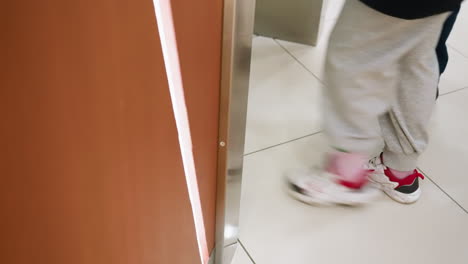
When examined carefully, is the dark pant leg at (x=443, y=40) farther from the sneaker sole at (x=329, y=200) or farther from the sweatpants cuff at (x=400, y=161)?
the sneaker sole at (x=329, y=200)

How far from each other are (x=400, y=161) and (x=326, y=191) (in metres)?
0.16

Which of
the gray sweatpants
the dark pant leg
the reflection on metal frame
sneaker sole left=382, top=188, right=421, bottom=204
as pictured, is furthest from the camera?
sneaker sole left=382, top=188, right=421, bottom=204

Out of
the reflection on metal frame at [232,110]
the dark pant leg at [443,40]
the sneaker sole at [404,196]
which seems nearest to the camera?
the reflection on metal frame at [232,110]

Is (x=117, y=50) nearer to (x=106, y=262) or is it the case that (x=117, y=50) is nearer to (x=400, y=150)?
(x=106, y=262)

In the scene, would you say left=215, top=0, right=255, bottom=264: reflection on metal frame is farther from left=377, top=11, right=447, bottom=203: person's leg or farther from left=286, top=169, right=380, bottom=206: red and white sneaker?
left=377, top=11, right=447, bottom=203: person's leg

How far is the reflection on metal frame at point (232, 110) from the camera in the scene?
52cm

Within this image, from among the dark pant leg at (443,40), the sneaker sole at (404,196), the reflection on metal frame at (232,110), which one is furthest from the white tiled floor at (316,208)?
the dark pant leg at (443,40)

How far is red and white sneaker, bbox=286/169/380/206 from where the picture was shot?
94 centimetres

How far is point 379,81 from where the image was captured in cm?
79

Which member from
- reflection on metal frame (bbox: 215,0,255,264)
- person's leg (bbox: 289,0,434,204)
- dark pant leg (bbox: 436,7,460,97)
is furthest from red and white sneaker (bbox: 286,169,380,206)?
dark pant leg (bbox: 436,7,460,97)

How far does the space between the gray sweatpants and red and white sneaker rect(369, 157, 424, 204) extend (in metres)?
0.05

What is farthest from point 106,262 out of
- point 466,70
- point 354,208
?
point 466,70

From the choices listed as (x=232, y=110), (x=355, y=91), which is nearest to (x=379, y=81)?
(x=355, y=91)

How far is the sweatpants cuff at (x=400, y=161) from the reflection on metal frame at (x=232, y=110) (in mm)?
355
